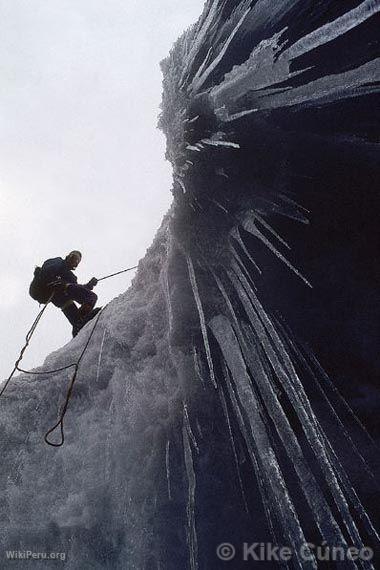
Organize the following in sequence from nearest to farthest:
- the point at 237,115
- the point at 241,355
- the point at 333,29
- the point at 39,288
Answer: the point at 333,29 → the point at 237,115 → the point at 241,355 → the point at 39,288

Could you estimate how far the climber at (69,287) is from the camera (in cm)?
573

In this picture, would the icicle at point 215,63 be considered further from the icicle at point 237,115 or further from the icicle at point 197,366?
the icicle at point 197,366

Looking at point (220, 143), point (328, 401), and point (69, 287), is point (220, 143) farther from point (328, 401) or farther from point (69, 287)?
point (69, 287)

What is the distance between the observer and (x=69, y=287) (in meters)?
5.85

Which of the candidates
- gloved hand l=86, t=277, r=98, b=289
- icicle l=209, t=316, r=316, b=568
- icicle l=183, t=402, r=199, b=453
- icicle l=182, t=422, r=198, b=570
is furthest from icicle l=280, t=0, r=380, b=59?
gloved hand l=86, t=277, r=98, b=289

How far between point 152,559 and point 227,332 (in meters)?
2.02

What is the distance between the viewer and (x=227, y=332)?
148 inches

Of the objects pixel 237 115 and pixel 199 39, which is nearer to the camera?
pixel 237 115

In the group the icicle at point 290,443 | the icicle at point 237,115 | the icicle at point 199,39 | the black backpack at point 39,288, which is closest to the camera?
the icicle at point 290,443

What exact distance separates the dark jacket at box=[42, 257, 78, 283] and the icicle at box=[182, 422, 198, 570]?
3.34 meters

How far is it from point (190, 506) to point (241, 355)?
137 cm

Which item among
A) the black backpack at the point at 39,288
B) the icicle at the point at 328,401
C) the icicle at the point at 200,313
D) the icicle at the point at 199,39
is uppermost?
the icicle at the point at 199,39

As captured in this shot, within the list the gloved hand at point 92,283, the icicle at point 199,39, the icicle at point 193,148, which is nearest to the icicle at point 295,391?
the icicle at point 193,148

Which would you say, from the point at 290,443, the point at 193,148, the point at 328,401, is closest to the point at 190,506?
the point at 290,443
